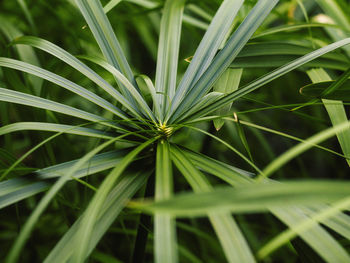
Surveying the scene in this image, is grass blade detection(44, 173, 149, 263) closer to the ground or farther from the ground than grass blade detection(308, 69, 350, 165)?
closer to the ground

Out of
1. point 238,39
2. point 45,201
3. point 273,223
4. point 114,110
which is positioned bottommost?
point 273,223

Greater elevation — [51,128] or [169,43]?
[169,43]

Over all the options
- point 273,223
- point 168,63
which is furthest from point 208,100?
point 273,223

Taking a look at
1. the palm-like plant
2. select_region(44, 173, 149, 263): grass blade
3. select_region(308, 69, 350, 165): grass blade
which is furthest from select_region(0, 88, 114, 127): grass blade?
select_region(308, 69, 350, 165): grass blade

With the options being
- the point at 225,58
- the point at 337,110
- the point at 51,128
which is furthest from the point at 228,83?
the point at 51,128

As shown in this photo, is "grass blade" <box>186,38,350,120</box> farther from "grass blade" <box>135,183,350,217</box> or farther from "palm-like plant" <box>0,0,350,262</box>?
"grass blade" <box>135,183,350,217</box>

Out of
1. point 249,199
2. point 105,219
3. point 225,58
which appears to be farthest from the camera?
point 225,58

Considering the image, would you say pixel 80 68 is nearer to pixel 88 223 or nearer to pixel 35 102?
pixel 35 102

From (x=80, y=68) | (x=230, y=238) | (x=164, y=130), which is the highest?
(x=80, y=68)

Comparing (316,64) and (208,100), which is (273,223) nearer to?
(316,64)
